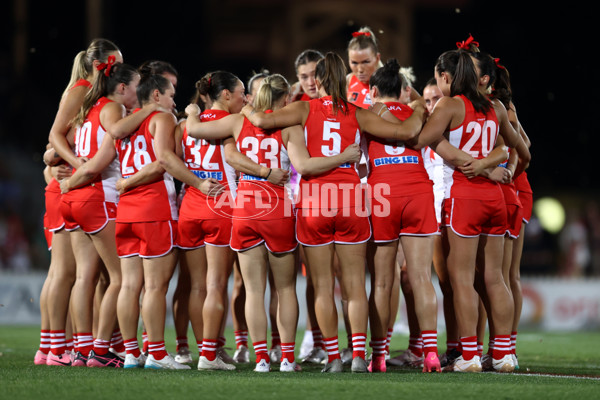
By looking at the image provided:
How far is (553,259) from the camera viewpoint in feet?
59.7

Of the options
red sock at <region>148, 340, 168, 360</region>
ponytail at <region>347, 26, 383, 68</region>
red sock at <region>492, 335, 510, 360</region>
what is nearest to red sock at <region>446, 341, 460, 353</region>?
red sock at <region>492, 335, 510, 360</region>

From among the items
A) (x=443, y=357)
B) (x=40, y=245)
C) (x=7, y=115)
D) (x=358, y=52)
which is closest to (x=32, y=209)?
(x=40, y=245)

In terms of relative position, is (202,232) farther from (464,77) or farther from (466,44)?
(466,44)

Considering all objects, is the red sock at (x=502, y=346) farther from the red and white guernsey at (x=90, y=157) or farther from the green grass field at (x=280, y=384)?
the red and white guernsey at (x=90, y=157)

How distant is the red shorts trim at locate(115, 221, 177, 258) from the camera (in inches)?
248

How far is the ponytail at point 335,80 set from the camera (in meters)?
6.11

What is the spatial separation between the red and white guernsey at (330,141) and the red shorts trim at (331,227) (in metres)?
0.10

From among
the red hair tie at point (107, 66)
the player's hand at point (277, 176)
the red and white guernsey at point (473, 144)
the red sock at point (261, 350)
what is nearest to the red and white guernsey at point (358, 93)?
the red and white guernsey at point (473, 144)

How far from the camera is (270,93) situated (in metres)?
6.23

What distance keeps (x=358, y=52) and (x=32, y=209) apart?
38.3ft

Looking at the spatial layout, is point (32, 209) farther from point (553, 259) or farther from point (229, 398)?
point (229, 398)

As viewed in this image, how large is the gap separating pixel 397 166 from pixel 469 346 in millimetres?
1521

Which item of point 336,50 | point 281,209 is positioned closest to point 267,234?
point 281,209

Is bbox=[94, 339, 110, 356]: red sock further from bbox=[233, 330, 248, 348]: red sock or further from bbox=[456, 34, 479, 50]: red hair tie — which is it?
bbox=[456, 34, 479, 50]: red hair tie
